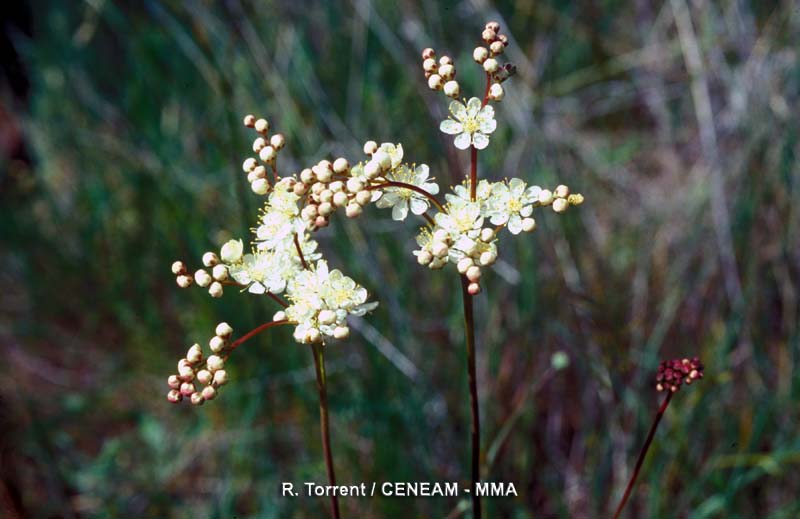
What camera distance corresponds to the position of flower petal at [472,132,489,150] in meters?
1.37

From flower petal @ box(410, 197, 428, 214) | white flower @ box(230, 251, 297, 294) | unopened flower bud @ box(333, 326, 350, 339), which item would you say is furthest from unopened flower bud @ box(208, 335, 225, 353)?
flower petal @ box(410, 197, 428, 214)

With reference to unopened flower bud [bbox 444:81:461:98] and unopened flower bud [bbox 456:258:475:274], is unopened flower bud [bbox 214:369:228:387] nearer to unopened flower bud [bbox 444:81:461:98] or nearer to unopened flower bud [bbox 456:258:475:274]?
unopened flower bud [bbox 456:258:475:274]

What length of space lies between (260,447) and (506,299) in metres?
1.16

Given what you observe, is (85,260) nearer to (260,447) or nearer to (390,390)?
(260,447)

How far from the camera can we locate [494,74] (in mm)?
1364

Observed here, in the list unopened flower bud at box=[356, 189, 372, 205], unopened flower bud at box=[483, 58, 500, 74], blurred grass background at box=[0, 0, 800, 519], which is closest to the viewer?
unopened flower bud at box=[356, 189, 372, 205]

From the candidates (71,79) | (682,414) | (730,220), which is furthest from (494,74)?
(71,79)

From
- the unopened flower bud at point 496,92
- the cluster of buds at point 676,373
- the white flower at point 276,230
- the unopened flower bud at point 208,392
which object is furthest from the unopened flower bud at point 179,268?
the cluster of buds at point 676,373

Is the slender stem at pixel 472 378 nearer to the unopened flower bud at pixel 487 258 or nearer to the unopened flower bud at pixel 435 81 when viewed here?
the unopened flower bud at pixel 487 258

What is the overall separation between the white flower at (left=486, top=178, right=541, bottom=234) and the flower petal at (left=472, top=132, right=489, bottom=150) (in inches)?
3.2

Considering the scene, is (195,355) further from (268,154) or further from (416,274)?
(416,274)

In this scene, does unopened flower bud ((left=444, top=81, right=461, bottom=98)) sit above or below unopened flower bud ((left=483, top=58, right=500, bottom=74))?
below

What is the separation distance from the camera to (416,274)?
3162 mm

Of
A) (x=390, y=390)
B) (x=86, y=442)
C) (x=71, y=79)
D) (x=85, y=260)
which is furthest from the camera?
(x=71, y=79)
